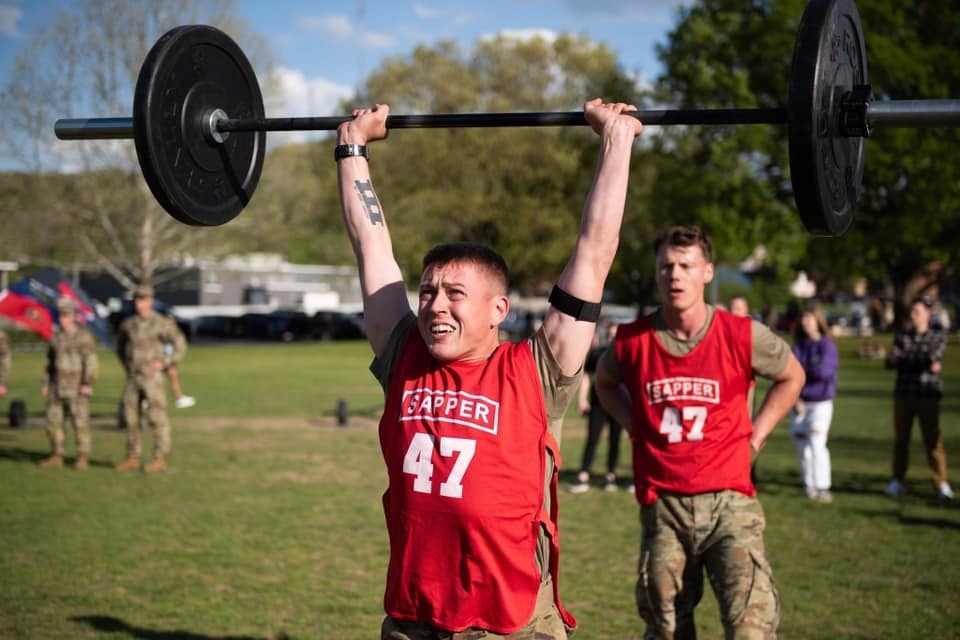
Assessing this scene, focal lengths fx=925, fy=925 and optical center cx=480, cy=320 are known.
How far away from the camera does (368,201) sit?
348 cm

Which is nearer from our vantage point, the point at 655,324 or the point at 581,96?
the point at 655,324

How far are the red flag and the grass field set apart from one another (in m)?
1.79

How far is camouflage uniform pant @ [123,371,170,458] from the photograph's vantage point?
1151 centimetres

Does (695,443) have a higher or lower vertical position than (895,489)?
higher

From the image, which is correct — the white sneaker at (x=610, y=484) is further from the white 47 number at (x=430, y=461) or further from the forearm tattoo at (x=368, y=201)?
the white 47 number at (x=430, y=461)

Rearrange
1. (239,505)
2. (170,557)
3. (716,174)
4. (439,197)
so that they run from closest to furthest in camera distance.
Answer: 1. (170,557)
2. (239,505)
3. (716,174)
4. (439,197)

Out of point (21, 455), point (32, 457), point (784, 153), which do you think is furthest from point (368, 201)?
point (784, 153)

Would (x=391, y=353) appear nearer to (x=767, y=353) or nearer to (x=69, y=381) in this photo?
(x=767, y=353)

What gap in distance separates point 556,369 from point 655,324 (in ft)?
6.49

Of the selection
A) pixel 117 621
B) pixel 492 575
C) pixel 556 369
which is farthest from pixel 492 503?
pixel 117 621

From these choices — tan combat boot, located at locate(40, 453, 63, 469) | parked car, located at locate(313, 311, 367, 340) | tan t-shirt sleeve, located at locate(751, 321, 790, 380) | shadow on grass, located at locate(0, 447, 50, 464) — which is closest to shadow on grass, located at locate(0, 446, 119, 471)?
shadow on grass, located at locate(0, 447, 50, 464)

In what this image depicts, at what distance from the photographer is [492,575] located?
2.86 metres

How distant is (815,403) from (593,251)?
8199 mm

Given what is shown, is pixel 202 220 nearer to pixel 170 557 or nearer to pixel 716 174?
pixel 170 557
